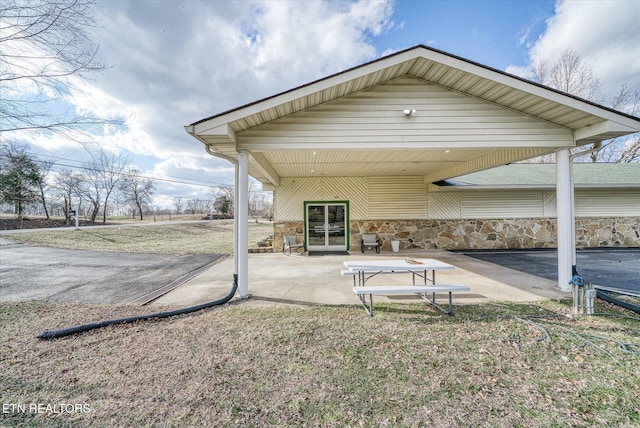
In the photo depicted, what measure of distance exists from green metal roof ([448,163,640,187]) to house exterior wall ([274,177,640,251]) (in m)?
0.48

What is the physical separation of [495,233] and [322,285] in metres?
9.36

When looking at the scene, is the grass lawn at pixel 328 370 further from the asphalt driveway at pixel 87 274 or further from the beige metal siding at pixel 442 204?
the beige metal siding at pixel 442 204

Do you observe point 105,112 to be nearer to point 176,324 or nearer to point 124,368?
point 176,324

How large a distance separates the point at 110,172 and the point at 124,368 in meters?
33.9

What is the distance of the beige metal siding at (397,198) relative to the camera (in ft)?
35.5

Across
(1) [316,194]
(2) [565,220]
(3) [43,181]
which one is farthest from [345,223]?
(3) [43,181]

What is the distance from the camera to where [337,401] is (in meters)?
2.10

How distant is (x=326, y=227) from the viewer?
11.0 m

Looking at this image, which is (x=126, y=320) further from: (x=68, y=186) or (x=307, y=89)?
(x=68, y=186)

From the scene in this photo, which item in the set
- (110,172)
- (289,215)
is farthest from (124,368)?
(110,172)

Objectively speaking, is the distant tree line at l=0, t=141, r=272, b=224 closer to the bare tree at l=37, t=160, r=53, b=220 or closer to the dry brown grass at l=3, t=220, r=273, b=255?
the bare tree at l=37, t=160, r=53, b=220

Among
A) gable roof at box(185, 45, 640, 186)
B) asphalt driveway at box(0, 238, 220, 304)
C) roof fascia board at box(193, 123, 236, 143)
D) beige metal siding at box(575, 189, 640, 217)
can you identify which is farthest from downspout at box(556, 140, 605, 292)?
asphalt driveway at box(0, 238, 220, 304)

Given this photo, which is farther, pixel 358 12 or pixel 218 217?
pixel 218 217

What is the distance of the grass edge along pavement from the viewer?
1972 mm
